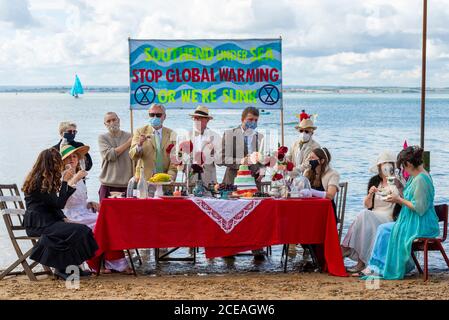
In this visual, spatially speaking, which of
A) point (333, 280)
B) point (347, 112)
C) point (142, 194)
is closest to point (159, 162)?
point (142, 194)

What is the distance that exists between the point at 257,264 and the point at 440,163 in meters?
17.1

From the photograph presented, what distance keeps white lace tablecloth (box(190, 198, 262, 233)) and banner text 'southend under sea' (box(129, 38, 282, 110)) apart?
2.23 meters

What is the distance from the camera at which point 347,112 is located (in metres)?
61.5

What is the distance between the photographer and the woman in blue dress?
7.63m

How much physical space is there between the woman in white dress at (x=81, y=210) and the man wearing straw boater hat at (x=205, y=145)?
3.89 ft

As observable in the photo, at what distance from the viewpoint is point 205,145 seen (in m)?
8.98

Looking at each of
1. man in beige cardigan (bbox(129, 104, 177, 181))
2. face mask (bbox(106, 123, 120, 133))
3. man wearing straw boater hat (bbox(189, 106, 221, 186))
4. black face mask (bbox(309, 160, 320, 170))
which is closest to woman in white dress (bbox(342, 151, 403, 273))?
black face mask (bbox(309, 160, 320, 170))

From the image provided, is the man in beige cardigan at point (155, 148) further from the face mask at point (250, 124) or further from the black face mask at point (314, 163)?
the black face mask at point (314, 163)

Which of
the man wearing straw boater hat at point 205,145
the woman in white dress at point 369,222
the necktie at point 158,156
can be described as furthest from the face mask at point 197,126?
the woman in white dress at point 369,222

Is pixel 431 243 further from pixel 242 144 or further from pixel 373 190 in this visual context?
pixel 242 144

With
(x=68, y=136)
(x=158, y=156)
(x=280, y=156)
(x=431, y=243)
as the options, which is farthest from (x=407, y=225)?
(x=68, y=136)

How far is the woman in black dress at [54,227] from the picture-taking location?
757 centimetres

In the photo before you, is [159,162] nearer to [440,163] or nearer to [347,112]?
[440,163]

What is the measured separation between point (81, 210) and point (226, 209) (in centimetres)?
137
